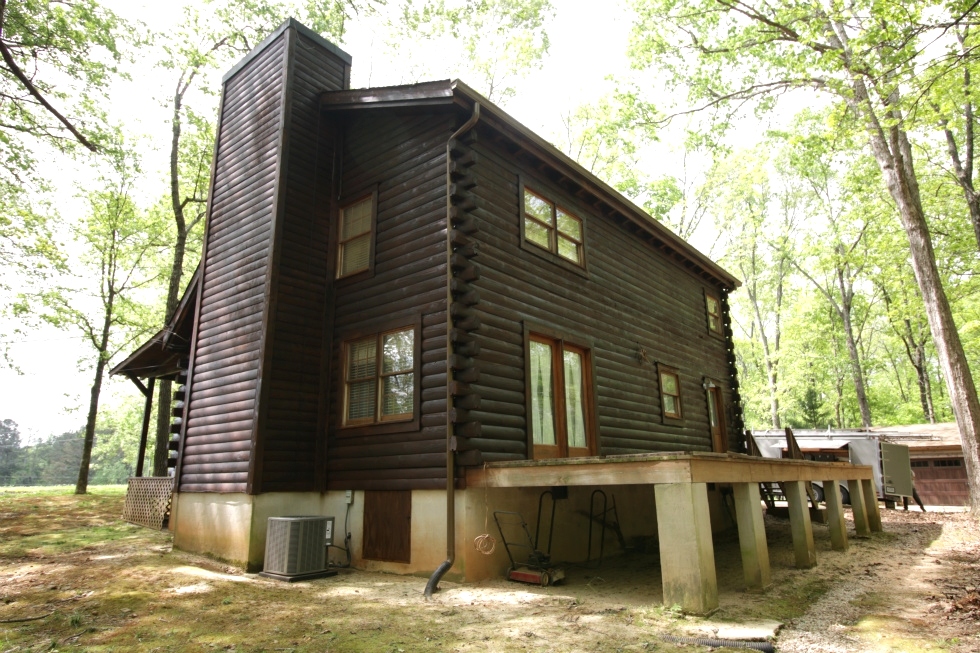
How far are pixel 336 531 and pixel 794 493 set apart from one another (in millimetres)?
6855

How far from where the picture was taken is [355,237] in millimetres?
10195

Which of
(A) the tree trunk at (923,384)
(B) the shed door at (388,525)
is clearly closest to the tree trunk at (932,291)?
(B) the shed door at (388,525)

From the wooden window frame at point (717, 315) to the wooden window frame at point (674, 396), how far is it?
122 inches

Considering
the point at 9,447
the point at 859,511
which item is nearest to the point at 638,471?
the point at 859,511

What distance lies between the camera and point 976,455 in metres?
12.4

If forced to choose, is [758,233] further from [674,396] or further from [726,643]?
[726,643]

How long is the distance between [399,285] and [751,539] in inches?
234

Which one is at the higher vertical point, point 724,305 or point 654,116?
point 654,116

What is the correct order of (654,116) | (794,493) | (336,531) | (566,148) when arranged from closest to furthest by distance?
(794,493), (336,531), (654,116), (566,148)

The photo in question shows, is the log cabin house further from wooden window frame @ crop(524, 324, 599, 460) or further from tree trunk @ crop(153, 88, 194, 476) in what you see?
tree trunk @ crop(153, 88, 194, 476)

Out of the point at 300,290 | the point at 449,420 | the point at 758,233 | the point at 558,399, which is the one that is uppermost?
the point at 758,233

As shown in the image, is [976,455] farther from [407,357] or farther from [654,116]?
[407,357]

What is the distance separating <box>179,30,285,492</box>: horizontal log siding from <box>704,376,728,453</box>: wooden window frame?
11319 millimetres

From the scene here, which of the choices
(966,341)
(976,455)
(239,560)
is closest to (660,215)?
(966,341)
